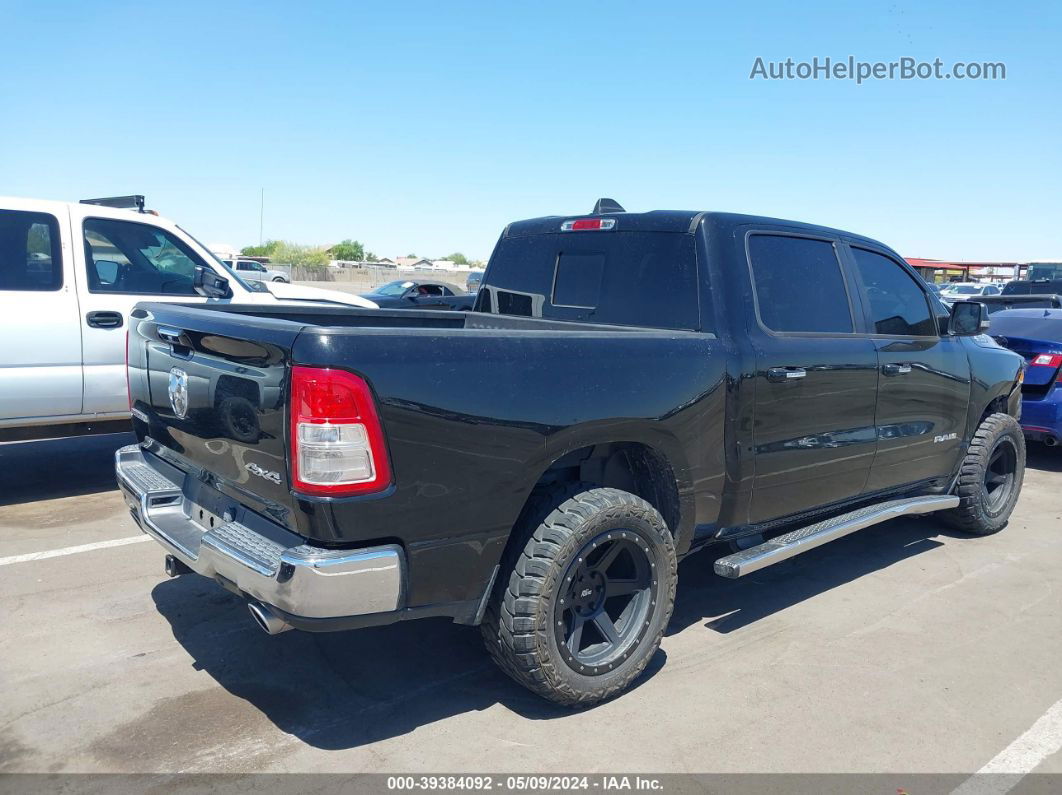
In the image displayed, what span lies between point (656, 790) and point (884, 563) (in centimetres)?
306

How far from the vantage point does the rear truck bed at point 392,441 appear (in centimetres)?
267

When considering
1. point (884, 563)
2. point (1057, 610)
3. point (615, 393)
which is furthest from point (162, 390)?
point (1057, 610)

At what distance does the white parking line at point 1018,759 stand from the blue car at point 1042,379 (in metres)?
4.71

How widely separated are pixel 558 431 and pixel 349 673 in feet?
4.81

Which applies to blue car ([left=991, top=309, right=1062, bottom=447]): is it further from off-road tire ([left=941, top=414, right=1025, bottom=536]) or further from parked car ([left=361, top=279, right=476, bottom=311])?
parked car ([left=361, top=279, right=476, bottom=311])

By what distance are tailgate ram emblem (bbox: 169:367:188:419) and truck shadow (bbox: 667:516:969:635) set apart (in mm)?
2467

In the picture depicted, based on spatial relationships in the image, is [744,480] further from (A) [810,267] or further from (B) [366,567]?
(B) [366,567]

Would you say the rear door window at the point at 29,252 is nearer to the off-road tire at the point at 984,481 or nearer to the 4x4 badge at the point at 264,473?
the 4x4 badge at the point at 264,473

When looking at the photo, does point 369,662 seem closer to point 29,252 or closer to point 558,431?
point 558,431

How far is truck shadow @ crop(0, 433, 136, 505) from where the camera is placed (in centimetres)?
632

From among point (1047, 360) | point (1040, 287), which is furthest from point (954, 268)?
point (1047, 360)

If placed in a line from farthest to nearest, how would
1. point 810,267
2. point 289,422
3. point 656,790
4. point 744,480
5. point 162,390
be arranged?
point 810,267 < point 744,480 < point 162,390 < point 656,790 < point 289,422

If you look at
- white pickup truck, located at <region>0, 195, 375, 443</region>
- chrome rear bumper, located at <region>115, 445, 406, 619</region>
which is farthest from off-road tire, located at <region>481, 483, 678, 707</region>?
white pickup truck, located at <region>0, 195, 375, 443</region>

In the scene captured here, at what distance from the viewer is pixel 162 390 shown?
3521mm
